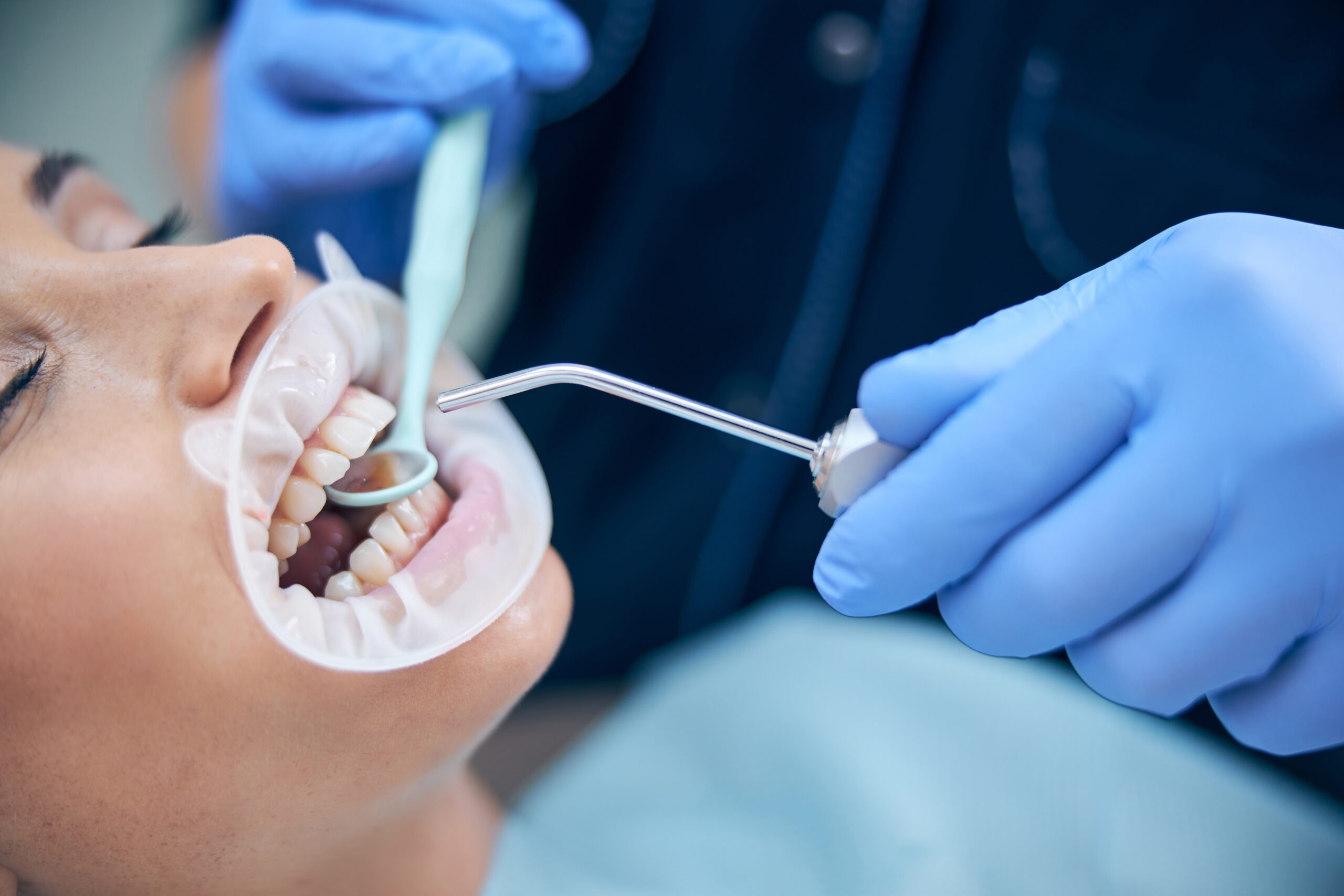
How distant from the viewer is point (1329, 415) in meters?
0.56

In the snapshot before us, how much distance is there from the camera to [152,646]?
23.6 inches

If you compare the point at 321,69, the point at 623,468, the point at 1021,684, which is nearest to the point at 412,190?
the point at 321,69

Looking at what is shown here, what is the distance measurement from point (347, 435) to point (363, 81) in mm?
521

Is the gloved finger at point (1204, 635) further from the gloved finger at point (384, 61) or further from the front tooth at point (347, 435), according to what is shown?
the gloved finger at point (384, 61)

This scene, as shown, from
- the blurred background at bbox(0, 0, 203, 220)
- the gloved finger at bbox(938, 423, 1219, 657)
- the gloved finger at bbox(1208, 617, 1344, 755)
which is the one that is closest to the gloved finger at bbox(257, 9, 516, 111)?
the blurred background at bbox(0, 0, 203, 220)

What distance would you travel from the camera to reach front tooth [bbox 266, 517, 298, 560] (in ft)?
2.26

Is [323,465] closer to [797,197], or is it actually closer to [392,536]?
[392,536]

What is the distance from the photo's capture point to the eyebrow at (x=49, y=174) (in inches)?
29.1

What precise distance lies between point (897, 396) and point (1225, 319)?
0.22m

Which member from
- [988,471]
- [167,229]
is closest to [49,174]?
[167,229]

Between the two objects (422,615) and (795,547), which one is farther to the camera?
(795,547)

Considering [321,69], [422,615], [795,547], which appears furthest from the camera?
[795,547]

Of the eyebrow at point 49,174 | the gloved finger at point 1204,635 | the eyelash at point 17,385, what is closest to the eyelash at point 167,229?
the eyebrow at point 49,174

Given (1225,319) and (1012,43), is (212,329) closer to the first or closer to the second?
(1225,319)
